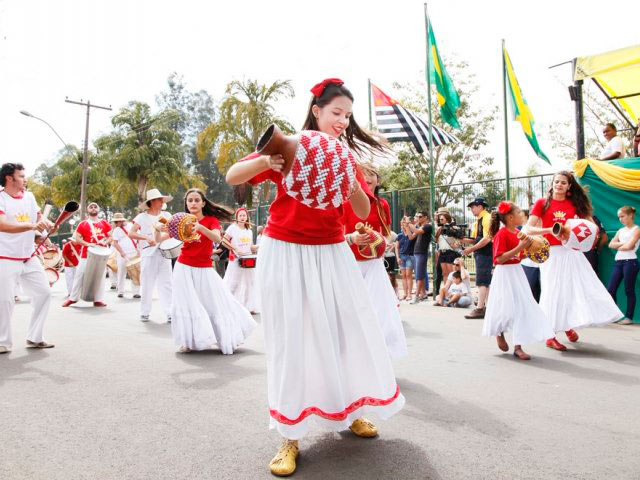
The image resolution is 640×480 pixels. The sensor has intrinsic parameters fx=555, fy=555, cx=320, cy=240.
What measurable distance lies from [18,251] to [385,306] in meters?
4.51

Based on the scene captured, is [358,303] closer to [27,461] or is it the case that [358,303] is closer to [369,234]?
[369,234]

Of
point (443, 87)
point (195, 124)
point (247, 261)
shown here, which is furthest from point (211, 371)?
point (195, 124)

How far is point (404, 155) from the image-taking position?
89.5 ft

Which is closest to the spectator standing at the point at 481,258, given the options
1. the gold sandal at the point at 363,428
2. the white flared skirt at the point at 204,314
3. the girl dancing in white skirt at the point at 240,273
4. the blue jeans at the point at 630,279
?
the blue jeans at the point at 630,279

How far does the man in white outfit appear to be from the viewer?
6.61m

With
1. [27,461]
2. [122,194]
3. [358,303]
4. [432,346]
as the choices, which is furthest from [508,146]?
[122,194]

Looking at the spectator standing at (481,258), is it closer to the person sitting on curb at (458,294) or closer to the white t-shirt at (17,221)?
the person sitting on curb at (458,294)

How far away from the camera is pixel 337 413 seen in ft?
10.5

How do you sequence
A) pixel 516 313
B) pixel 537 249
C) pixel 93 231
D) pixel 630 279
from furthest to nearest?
pixel 93 231
pixel 630 279
pixel 516 313
pixel 537 249

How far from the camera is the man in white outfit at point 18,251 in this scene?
6.61 meters

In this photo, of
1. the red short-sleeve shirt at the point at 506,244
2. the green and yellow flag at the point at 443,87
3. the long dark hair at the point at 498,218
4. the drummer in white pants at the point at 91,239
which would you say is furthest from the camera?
the green and yellow flag at the point at 443,87

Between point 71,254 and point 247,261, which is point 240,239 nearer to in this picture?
point 247,261

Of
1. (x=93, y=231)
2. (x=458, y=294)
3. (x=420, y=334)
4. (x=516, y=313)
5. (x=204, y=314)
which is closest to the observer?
(x=516, y=313)

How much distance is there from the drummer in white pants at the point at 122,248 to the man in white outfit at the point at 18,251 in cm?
725
